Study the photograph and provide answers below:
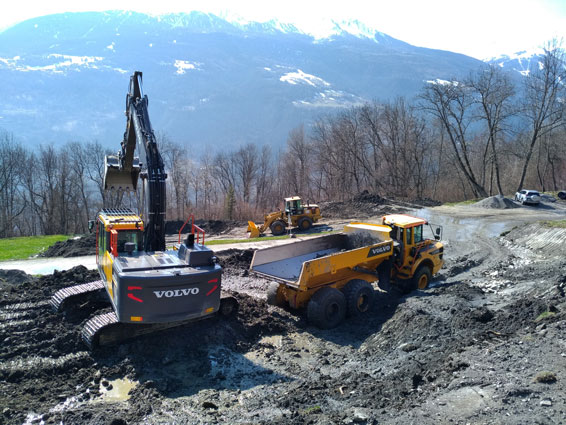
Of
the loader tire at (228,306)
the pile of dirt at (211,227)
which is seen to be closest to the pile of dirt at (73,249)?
the pile of dirt at (211,227)

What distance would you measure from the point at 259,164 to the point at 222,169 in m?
6.12

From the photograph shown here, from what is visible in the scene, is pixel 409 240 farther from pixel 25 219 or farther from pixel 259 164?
pixel 259 164

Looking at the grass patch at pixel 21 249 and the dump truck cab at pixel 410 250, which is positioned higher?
the dump truck cab at pixel 410 250

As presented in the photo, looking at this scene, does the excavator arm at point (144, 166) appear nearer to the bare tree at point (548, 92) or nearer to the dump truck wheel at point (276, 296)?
the dump truck wheel at point (276, 296)

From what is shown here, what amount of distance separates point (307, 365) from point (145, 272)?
397 cm

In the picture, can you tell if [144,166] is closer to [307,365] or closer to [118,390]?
[118,390]

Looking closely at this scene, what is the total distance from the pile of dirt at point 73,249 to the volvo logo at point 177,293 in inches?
609

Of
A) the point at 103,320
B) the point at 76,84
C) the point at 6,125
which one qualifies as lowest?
the point at 103,320

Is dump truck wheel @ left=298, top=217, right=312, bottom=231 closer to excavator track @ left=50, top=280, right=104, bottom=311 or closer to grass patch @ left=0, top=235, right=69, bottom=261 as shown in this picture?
grass patch @ left=0, top=235, right=69, bottom=261

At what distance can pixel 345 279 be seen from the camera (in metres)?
12.3

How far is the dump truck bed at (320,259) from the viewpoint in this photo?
11.2 m

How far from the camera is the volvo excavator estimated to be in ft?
27.8

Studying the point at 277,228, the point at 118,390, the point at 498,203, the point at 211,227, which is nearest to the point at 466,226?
the point at 498,203

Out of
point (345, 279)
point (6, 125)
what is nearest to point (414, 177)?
point (345, 279)
